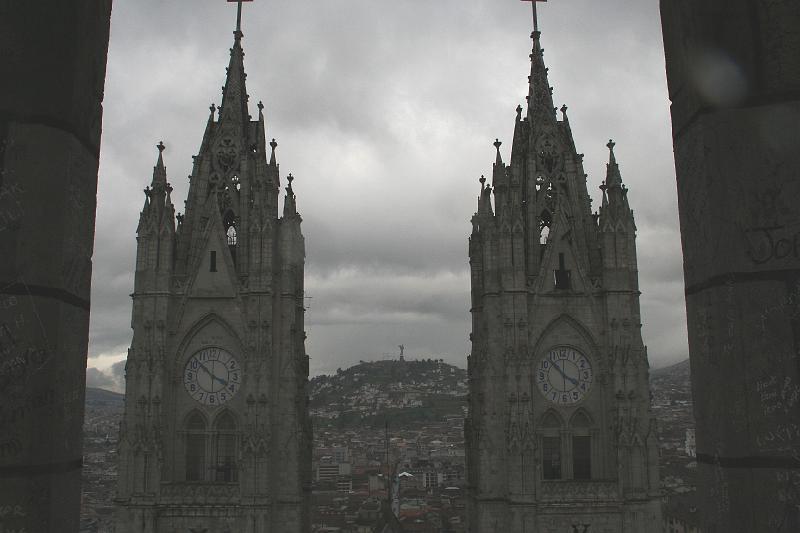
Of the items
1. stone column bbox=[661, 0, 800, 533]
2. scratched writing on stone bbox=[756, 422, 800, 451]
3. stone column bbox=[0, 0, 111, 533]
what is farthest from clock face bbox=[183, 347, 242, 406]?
scratched writing on stone bbox=[756, 422, 800, 451]

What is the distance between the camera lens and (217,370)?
26.2 metres

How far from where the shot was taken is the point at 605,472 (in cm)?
2583

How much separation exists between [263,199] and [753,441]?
948 inches

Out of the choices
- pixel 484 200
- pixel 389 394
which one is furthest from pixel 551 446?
pixel 389 394

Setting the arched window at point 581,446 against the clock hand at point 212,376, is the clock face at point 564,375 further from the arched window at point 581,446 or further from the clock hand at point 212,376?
the clock hand at point 212,376

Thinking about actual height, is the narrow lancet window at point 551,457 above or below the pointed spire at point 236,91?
below

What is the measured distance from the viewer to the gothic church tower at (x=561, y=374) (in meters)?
25.1

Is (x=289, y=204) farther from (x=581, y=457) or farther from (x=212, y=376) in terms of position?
(x=581, y=457)

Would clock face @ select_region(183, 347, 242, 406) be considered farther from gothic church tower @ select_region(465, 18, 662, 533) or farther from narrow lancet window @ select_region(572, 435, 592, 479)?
narrow lancet window @ select_region(572, 435, 592, 479)

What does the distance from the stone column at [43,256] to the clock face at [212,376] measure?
2146cm

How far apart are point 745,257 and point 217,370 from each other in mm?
23258

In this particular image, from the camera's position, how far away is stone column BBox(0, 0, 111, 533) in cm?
449

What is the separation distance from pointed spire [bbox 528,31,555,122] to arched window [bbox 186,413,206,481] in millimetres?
16107

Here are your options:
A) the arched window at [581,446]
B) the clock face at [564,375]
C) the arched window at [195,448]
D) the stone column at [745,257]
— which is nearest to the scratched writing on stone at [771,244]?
the stone column at [745,257]
